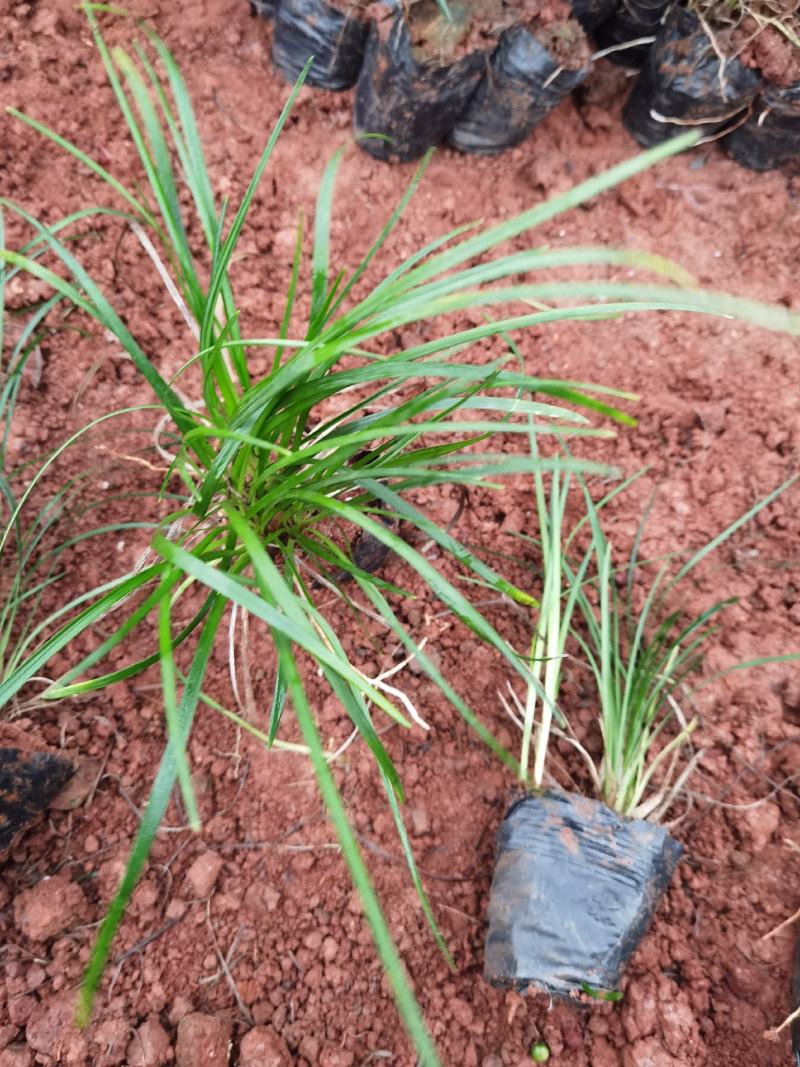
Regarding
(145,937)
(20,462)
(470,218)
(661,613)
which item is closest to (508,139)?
(470,218)

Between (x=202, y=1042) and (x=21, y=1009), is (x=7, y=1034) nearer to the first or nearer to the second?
(x=21, y=1009)

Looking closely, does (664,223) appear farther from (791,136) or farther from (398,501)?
(398,501)

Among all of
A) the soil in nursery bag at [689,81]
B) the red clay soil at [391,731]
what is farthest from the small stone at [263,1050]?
the soil in nursery bag at [689,81]

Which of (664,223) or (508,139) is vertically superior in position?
(508,139)

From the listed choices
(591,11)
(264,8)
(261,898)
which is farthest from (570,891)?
(264,8)

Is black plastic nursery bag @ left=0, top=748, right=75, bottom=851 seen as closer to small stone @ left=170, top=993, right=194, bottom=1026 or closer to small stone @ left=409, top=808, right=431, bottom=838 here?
small stone @ left=170, top=993, right=194, bottom=1026

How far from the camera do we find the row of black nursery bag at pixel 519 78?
59.3 inches

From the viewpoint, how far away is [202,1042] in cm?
96

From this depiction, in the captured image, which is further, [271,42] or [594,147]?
[594,147]

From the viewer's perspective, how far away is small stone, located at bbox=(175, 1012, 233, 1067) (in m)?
0.96

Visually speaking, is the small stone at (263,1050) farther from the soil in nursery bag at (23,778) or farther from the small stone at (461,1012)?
the soil in nursery bag at (23,778)

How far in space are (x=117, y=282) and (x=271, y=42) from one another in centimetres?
80

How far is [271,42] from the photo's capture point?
1.69m

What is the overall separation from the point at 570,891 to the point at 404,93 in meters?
1.67
